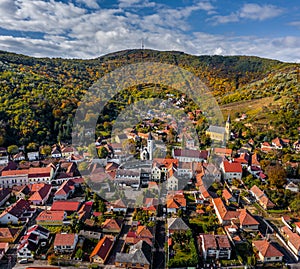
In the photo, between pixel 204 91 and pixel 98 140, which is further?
pixel 204 91

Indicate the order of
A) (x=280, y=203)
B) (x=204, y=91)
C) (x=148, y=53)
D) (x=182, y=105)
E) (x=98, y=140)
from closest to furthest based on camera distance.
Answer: (x=280, y=203) < (x=98, y=140) < (x=182, y=105) < (x=204, y=91) < (x=148, y=53)

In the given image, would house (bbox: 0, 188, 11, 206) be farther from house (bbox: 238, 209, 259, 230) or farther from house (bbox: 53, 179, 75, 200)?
house (bbox: 238, 209, 259, 230)

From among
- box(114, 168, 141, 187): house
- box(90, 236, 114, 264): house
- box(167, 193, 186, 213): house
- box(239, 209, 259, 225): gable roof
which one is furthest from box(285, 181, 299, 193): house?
box(90, 236, 114, 264): house

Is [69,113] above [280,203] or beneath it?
above

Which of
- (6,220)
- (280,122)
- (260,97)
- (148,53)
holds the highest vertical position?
(148,53)

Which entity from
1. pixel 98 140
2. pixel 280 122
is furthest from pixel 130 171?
pixel 280 122

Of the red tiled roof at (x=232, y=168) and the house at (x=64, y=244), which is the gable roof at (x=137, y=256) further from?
the red tiled roof at (x=232, y=168)

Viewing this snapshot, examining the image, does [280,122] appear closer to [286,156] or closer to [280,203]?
[286,156]

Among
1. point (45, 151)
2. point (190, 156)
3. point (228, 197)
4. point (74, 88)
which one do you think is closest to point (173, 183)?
point (228, 197)
